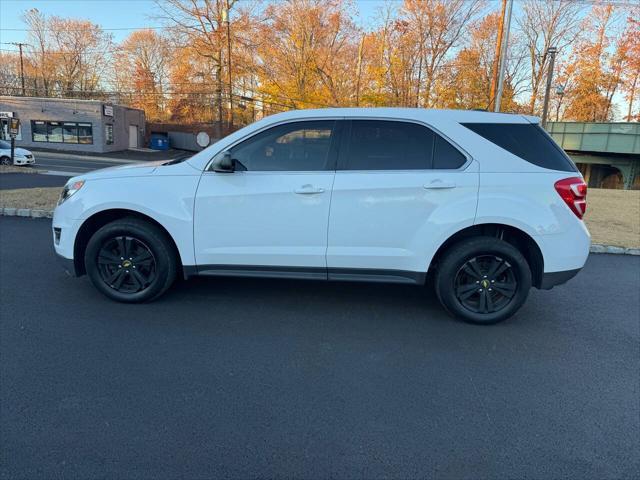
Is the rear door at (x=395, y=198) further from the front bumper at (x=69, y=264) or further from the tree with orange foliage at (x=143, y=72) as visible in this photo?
the tree with orange foliage at (x=143, y=72)

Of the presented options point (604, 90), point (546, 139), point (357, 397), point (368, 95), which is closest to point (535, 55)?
point (604, 90)

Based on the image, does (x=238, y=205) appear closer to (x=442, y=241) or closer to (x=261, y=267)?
(x=261, y=267)

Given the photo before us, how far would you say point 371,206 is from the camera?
149 inches

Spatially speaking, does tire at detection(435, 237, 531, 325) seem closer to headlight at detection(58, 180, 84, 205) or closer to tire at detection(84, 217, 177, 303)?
tire at detection(84, 217, 177, 303)

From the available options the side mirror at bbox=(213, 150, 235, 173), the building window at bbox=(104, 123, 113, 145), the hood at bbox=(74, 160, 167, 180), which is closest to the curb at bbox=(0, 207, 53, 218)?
the hood at bbox=(74, 160, 167, 180)

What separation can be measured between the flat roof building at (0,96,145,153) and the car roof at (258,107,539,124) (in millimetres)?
37196

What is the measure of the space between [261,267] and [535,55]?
3758 cm

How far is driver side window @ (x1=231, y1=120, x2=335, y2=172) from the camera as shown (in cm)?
392

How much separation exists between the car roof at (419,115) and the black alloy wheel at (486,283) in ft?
4.18

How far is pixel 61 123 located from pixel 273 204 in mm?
39852

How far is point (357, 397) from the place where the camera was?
2834 mm

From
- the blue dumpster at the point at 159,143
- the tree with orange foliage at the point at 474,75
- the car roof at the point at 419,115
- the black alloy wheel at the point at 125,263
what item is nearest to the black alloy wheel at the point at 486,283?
the car roof at the point at 419,115

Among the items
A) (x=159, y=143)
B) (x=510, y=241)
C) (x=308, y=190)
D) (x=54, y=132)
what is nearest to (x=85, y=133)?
(x=54, y=132)

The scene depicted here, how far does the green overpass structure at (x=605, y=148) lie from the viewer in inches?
1223
